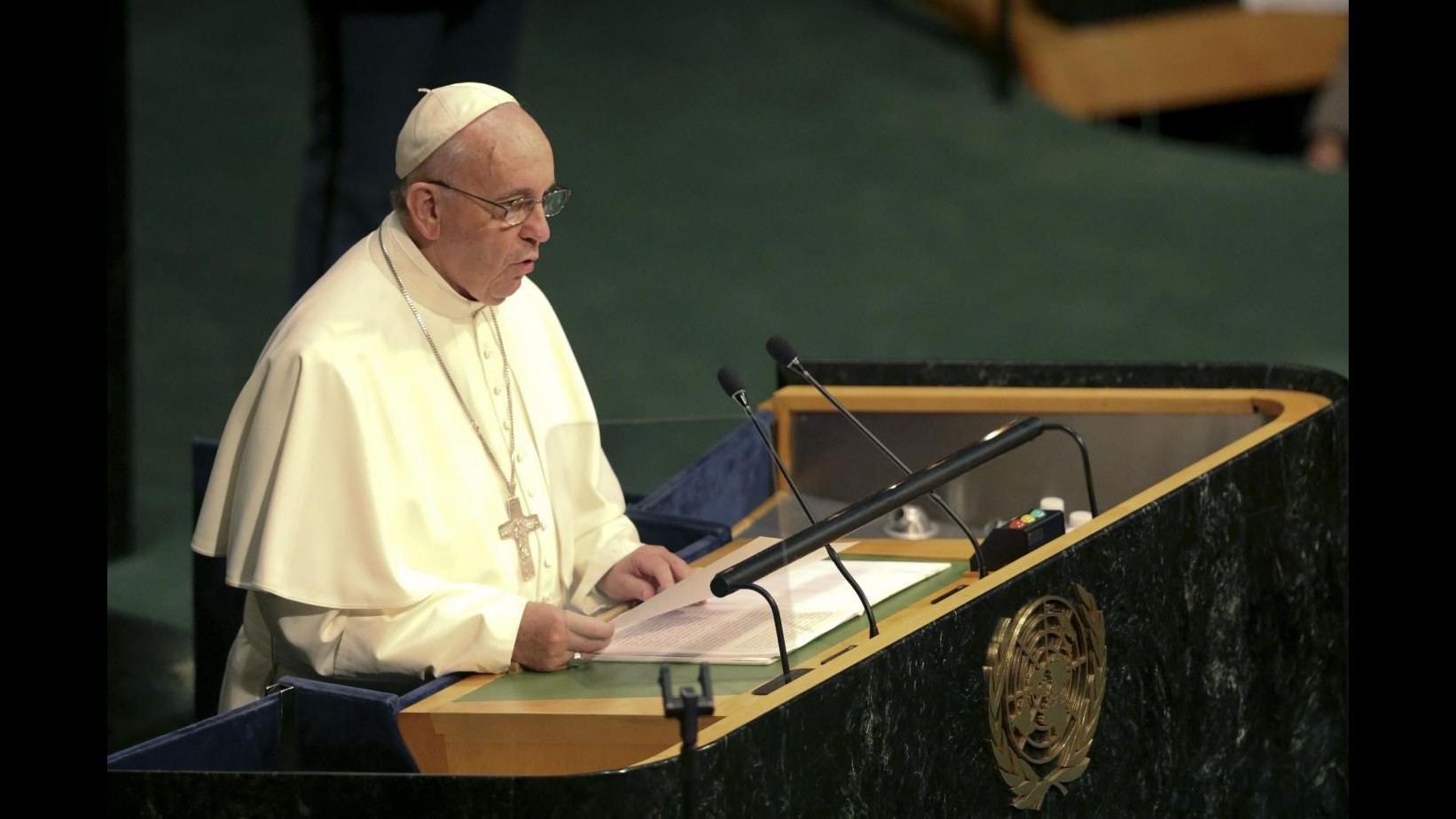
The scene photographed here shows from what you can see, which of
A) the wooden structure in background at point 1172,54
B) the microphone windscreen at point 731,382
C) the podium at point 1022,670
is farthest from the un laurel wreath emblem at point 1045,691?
the wooden structure in background at point 1172,54

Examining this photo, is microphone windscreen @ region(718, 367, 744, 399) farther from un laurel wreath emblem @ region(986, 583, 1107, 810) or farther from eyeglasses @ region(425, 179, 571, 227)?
un laurel wreath emblem @ region(986, 583, 1107, 810)

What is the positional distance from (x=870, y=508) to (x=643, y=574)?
455mm

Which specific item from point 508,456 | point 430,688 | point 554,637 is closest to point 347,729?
point 430,688

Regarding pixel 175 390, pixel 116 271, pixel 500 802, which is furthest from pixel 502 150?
pixel 175 390

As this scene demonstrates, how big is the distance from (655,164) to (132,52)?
2104 mm

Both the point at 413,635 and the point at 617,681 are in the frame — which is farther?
the point at 413,635

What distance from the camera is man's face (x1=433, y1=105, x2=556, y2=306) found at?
10.3 ft

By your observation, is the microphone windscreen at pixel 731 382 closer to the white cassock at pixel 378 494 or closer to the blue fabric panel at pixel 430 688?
the white cassock at pixel 378 494

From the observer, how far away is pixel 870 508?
317cm

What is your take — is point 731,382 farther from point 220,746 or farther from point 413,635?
point 220,746

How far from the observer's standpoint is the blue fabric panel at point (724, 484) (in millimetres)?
4105

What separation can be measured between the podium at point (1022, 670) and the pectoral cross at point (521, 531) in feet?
1.15

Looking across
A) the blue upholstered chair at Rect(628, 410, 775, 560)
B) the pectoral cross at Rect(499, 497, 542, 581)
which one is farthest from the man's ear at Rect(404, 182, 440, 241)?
the blue upholstered chair at Rect(628, 410, 775, 560)

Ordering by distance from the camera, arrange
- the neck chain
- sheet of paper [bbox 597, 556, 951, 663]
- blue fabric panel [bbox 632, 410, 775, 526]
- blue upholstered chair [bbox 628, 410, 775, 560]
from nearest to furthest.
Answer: sheet of paper [bbox 597, 556, 951, 663] → the neck chain → blue upholstered chair [bbox 628, 410, 775, 560] → blue fabric panel [bbox 632, 410, 775, 526]
